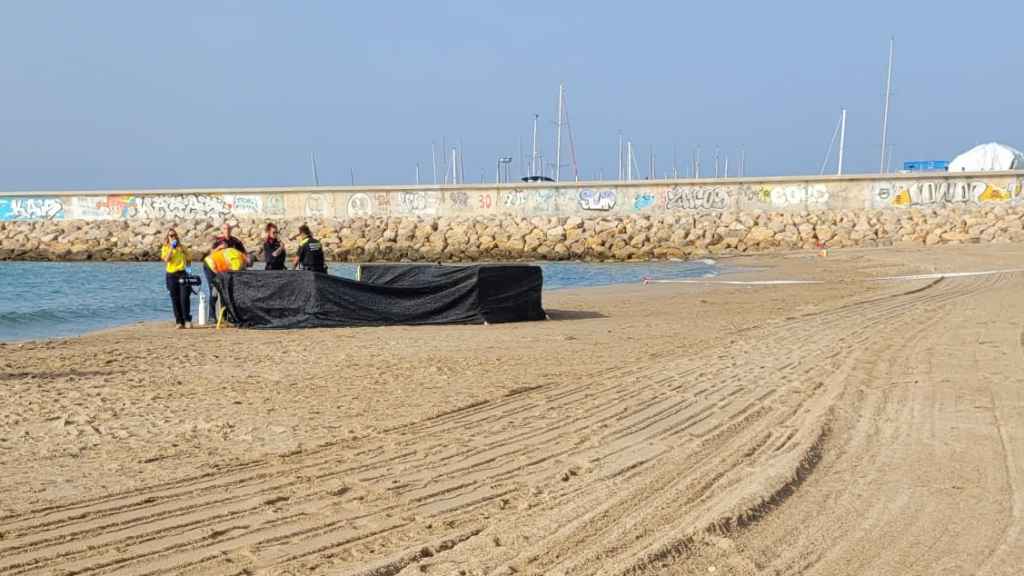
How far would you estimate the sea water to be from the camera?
1861cm

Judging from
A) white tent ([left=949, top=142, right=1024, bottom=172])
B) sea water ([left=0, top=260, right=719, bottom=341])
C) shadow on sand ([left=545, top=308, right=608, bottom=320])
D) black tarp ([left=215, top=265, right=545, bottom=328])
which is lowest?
sea water ([left=0, top=260, right=719, bottom=341])

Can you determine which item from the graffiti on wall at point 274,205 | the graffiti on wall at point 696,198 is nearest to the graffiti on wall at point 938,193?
the graffiti on wall at point 696,198

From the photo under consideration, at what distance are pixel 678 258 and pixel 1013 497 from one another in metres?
32.2

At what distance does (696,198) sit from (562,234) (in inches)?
247

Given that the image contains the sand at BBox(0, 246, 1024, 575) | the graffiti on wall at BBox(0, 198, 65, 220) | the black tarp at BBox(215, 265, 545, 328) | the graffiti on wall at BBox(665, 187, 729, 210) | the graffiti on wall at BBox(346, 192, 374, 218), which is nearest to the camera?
the sand at BBox(0, 246, 1024, 575)

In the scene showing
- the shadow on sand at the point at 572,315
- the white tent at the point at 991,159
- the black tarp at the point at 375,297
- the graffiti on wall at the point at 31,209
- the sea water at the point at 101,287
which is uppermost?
the white tent at the point at 991,159

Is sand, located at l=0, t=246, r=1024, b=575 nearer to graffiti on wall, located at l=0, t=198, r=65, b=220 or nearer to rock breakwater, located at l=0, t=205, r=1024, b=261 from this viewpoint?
rock breakwater, located at l=0, t=205, r=1024, b=261

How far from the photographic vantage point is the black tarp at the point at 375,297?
49.3 ft

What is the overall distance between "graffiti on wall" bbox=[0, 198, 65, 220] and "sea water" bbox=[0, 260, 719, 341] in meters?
7.09

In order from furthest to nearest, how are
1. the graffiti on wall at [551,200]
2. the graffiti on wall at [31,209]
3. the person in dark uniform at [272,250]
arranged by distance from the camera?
1. the graffiti on wall at [31,209]
2. the graffiti on wall at [551,200]
3. the person in dark uniform at [272,250]

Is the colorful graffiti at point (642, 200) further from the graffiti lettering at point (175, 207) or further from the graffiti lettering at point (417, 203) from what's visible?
the graffiti lettering at point (175, 207)

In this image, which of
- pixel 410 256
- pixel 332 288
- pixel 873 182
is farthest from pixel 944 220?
pixel 332 288

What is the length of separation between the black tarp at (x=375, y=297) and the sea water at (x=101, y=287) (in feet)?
12.8

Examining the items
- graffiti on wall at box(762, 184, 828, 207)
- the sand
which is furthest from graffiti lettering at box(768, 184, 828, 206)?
the sand
